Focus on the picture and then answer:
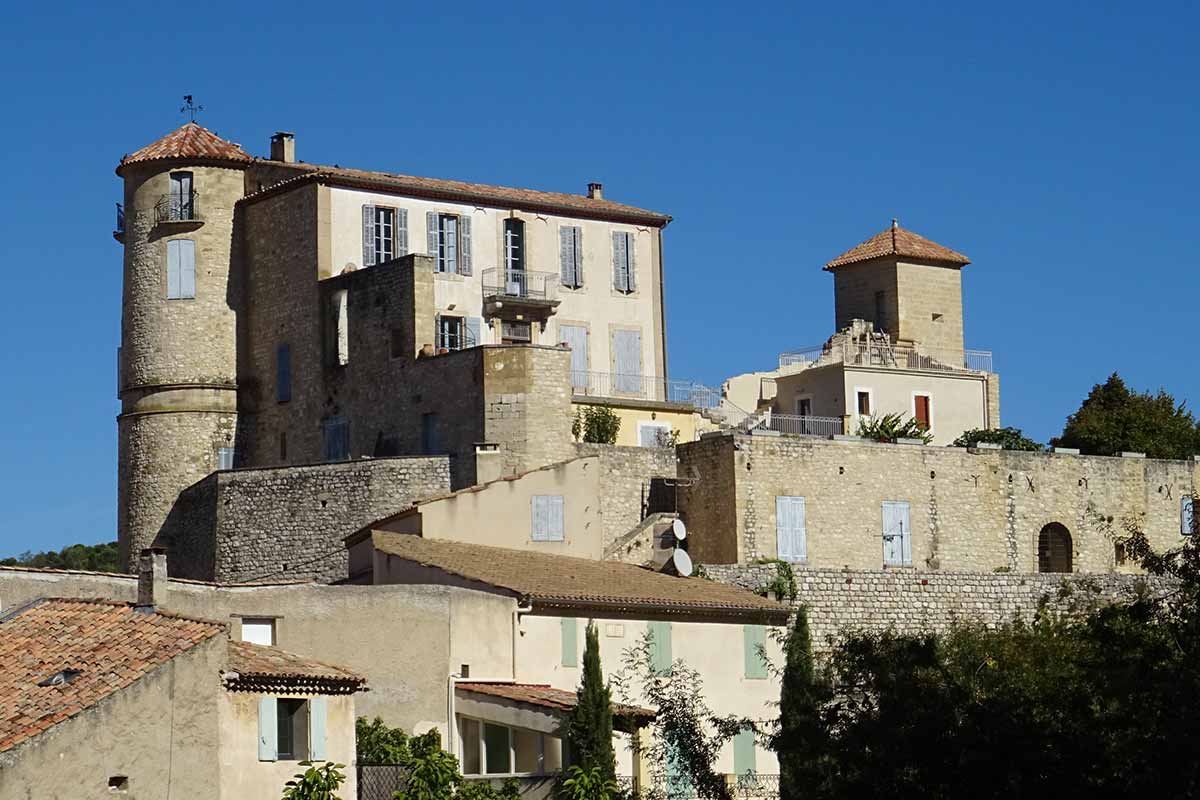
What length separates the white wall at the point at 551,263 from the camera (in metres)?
55.3

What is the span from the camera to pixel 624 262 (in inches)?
2328

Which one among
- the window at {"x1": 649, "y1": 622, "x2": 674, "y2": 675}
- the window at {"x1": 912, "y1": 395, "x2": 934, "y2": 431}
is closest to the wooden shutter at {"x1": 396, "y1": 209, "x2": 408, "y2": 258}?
the window at {"x1": 912, "y1": 395, "x2": 934, "y2": 431}

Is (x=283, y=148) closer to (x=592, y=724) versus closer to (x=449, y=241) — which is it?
(x=449, y=241)

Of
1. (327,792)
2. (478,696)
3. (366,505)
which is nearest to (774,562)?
(366,505)

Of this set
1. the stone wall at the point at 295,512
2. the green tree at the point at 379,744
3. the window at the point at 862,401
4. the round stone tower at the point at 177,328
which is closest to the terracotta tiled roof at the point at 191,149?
the round stone tower at the point at 177,328

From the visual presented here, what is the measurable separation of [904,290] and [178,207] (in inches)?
811

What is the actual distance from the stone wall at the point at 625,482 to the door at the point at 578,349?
569cm

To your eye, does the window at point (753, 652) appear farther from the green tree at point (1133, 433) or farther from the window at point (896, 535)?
the green tree at point (1133, 433)

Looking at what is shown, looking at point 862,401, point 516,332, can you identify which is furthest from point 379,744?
point 862,401

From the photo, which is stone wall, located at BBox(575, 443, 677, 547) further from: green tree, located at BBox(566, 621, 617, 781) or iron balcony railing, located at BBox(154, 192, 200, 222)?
green tree, located at BBox(566, 621, 617, 781)

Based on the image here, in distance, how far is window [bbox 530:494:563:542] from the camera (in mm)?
48156

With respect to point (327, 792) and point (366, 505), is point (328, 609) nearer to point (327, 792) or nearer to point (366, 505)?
point (327, 792)

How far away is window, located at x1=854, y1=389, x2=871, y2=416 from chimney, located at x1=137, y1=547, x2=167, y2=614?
96.3 feet

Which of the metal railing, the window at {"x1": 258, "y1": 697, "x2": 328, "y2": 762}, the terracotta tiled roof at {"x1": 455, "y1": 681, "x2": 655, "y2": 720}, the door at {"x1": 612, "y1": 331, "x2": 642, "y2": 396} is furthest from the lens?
the door at {"x1": 612, "y1": 331, "x2": 642, "y2": 396}
